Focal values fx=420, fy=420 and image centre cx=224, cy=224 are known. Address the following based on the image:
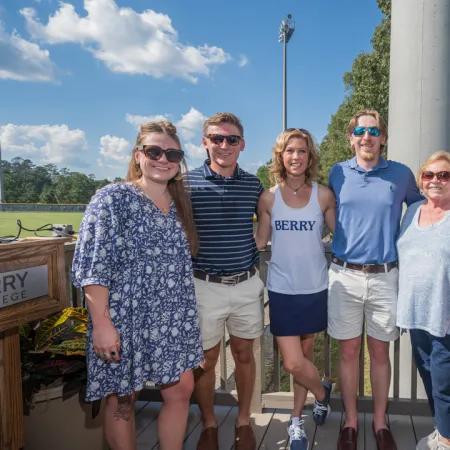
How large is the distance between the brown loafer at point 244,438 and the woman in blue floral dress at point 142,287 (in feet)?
1.79

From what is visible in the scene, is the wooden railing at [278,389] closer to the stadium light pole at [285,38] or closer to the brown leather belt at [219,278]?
the brown leather belt at [219,278]

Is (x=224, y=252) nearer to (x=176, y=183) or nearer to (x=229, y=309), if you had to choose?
(x=229, y=309)

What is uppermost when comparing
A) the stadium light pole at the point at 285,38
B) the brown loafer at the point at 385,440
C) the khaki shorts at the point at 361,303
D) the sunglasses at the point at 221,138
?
the stadium light pole at the point at 285,38

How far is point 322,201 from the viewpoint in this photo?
7.73ft

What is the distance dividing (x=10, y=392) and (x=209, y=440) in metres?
1.11

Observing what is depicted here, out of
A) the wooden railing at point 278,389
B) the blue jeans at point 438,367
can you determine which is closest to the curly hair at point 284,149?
the wooden railing at point 278,389

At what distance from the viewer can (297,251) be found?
2289 millimetres

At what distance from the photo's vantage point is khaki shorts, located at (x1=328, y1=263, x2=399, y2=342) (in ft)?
7.31

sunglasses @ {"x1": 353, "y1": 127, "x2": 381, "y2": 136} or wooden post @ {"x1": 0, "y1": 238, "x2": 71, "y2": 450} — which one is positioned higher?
sunglasses @ {"x1": 353, "y1": 127, "x2": 381, "y2": 136}

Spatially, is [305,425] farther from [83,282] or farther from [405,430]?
[83,282]

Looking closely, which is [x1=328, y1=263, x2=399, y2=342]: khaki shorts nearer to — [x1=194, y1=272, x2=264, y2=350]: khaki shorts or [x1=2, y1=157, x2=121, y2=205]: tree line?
[x1=194, y1=272, x2=264, y2=350]: khaki shorts

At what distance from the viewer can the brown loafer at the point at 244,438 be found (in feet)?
7.80

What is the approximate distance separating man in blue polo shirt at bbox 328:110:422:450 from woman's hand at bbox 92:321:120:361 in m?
1.21

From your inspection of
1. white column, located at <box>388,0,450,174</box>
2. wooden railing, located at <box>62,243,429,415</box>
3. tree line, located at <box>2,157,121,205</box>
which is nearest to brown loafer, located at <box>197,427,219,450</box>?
wooden railing, located at <box>62,243,429,415</box>
